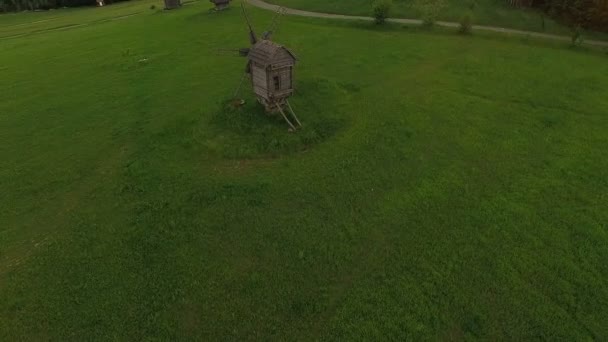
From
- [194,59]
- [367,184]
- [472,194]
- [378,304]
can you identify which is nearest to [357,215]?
[367,184]

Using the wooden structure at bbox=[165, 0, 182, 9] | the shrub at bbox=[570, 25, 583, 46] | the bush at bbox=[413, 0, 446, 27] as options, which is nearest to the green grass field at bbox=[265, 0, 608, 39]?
the bush at bbox=[413, 0, 446, 27]

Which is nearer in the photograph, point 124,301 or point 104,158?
point 124,301

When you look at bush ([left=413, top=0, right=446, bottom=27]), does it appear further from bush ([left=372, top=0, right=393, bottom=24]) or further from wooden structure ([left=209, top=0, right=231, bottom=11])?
wooden structure ([left=209, top=0, right=231, bottom=11])

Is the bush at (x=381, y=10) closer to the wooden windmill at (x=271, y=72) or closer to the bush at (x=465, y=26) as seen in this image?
the bush at (x=465, y=26)

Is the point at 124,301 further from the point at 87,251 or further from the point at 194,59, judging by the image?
the point at 194,59

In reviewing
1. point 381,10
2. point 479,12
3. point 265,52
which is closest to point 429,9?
point 381,10

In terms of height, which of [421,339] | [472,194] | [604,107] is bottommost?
[421,339]

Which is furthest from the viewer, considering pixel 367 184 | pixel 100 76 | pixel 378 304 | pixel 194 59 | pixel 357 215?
pixel 194 59

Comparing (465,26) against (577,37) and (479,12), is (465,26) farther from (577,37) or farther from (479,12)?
(577,37)

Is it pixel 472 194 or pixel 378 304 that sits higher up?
pixel 472 194
